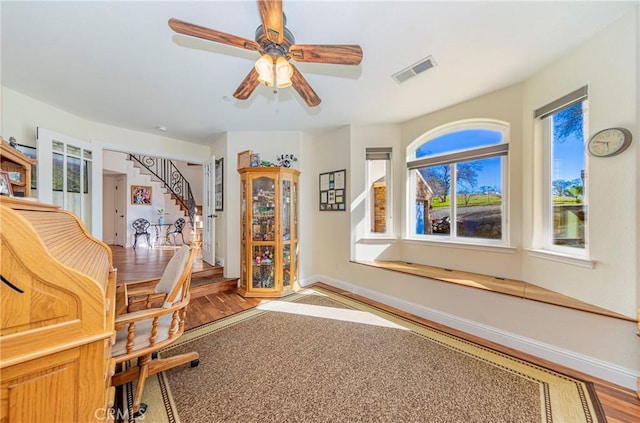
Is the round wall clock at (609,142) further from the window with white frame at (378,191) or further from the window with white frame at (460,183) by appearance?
the window with white frame at (378,191)

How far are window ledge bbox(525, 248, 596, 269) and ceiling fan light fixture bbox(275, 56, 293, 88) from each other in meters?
2.78

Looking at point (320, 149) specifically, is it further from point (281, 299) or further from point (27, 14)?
point (27, 14)

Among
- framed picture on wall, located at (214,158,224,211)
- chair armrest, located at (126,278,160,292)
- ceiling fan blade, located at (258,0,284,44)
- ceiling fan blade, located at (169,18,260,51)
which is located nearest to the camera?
ceiling fan blade, located at (258,0,284,44)

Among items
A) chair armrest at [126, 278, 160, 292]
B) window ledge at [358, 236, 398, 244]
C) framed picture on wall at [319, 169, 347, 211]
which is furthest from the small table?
window ledge at [358, 236, 398, 244]

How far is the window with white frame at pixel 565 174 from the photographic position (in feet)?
7.14

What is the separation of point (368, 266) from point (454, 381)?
1.80 metres

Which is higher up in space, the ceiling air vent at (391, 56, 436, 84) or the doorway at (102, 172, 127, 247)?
the ceiling air vent at (391, 56, 436, 84)

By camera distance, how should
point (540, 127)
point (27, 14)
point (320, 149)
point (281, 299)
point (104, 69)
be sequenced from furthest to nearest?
1. point (320, 149)
2. point (281, 299)
3. point (540, 127)
4. point (104, 69)
5. point (27, 14)

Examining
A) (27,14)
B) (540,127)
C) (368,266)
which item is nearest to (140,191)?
(27,14)

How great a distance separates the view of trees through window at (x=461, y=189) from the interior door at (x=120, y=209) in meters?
7.62

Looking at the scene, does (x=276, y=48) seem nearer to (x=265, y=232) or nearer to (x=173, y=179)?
(x=265, y=232)

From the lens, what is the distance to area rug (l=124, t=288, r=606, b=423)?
157 cm

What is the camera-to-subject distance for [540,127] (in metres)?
2.51

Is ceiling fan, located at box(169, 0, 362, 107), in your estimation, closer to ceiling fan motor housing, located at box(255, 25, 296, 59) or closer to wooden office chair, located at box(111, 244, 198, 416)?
ceiling fan motor housing, located at box(255, 25, 296, 59)
